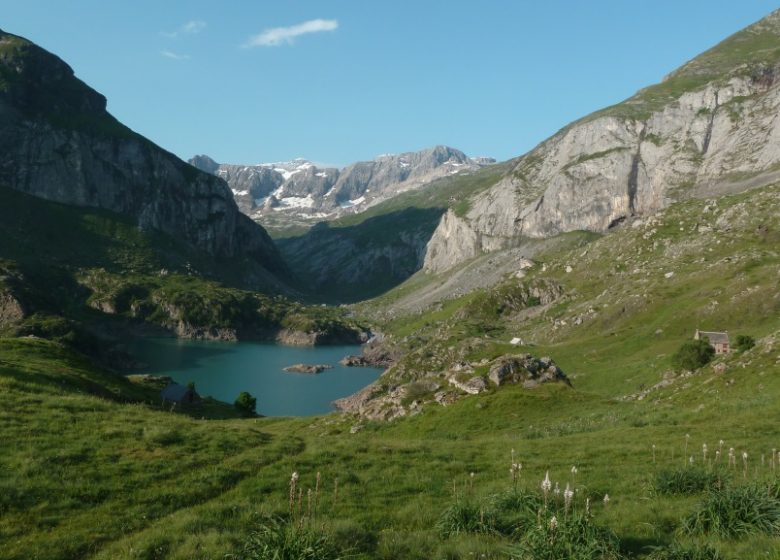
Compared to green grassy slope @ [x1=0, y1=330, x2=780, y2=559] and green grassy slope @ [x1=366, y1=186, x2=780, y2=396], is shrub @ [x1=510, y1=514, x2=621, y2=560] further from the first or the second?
green grassy slope @ [x1=366, y1=186, x2=780, y2=396]

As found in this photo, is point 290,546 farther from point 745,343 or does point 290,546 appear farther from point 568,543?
point 745,343

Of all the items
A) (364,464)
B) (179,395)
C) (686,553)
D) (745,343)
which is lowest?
(179,395)

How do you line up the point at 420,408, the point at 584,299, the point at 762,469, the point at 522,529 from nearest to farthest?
1. the point at 522,529
2. the point at 762,469
3. the point at 420,408
4. the point at 584,299

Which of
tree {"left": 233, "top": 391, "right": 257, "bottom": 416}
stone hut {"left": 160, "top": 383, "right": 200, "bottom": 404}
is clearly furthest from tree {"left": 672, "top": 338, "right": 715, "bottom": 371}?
tree {"left": 233, "top": 391, "right": 257, "bottom": 416}

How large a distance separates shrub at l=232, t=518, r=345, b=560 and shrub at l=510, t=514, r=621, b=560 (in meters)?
3.76

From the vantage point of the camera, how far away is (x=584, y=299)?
150625 mm

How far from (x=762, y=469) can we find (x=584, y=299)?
456ft

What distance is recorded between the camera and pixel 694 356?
6066 cm

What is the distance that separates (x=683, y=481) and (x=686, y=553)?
667cm

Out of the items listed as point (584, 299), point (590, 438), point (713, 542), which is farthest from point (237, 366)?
point (713, 542)

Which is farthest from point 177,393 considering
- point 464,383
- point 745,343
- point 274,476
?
point 745,343

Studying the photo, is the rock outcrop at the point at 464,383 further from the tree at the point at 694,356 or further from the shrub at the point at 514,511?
the shrub at the point at 514,511

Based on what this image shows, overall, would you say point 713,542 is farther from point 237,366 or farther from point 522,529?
point 237,366

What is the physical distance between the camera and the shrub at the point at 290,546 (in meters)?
10.7
